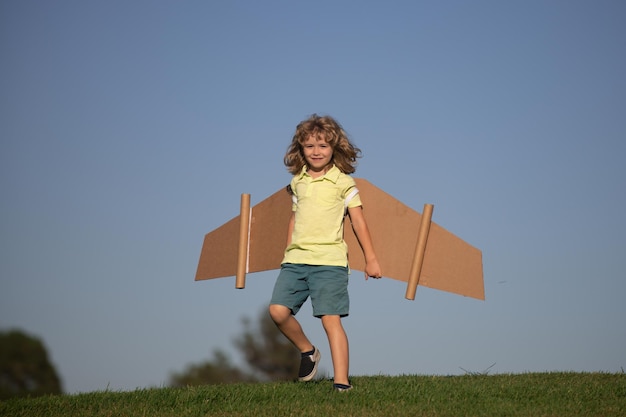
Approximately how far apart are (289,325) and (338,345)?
50cm

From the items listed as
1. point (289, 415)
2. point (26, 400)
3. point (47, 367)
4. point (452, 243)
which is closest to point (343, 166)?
point (452, 243)

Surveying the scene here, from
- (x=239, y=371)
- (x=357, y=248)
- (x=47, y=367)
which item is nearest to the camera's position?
(x=357, y=248)

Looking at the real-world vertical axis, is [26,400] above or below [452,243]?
below

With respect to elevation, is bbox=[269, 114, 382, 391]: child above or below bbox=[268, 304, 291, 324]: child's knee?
above

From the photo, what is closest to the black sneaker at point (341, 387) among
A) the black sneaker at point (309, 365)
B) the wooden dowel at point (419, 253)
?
the black sneaker at point (309, 365)

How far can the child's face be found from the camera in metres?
5.89

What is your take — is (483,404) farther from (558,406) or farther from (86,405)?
(86,405)

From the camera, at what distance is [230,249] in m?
6.98

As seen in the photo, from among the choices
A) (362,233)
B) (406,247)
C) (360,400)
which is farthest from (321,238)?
(360,400)

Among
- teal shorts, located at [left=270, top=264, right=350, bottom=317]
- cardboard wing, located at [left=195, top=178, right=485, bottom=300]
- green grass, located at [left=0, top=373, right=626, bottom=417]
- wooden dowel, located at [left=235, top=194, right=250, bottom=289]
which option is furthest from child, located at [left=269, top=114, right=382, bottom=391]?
wooden dowel, located at [left=235, top=194, right=250, bottom=289]

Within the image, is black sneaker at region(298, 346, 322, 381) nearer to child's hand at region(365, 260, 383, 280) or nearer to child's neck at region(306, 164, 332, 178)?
child's hand at region(365, 260, 383, 280)

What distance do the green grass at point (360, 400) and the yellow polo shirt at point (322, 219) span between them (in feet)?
3.34

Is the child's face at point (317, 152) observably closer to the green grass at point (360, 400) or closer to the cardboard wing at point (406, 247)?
the cardboard wing at point (406, 247)

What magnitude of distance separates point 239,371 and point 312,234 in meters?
20.1
